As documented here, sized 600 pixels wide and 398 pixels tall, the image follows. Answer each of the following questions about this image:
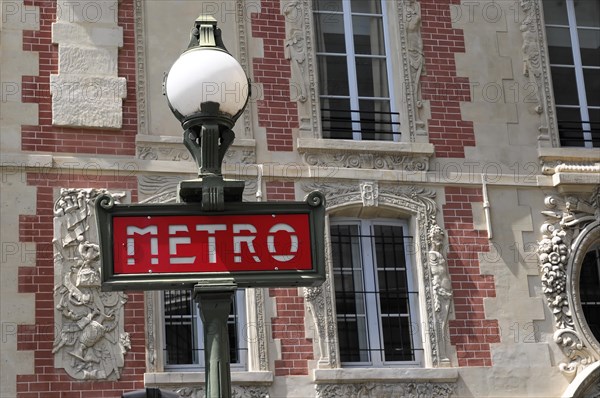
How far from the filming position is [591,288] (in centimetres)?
1334

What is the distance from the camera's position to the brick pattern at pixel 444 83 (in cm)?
1335

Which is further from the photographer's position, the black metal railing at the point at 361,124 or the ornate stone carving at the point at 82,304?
the black metal railing at the point at 361,124

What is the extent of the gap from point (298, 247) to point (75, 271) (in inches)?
239

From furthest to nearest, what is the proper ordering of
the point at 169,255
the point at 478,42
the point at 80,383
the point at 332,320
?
the point at 478,42, the point at 332,320, the point at 80,383, the point at 169,255

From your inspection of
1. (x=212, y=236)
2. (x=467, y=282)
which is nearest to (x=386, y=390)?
(x=467, y=282)

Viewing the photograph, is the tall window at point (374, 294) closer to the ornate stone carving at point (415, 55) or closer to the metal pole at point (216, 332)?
the ornate stone carving at point (415, 55)

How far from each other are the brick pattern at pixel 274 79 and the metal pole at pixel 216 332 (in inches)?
270

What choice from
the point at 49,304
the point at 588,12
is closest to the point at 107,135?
the point at 49,304

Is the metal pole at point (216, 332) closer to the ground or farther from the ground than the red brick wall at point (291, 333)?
closer to the ground

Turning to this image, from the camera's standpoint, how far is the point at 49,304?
11.7 meters

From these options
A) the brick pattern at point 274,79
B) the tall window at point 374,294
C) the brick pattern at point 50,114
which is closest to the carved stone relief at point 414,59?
the tall window at point 374,294

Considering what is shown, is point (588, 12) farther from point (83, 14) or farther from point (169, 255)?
point (169, 255)

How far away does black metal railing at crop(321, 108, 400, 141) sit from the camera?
13.2m

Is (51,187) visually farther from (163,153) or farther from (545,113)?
(545,113)
